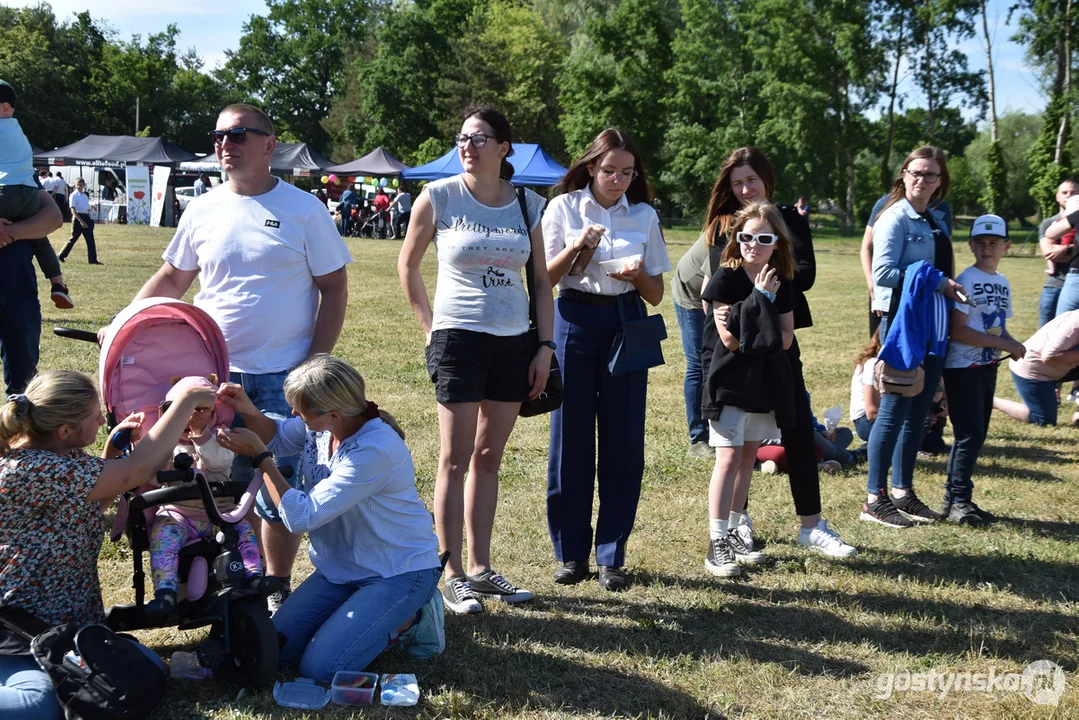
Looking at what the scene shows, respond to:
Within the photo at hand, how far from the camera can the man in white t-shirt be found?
4.03 meters

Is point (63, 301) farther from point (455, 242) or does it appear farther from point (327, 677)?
point (327, 677)

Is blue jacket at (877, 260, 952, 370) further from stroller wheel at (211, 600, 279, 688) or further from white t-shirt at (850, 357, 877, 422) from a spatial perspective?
stroller wheel at (211, 600, 279, 688)

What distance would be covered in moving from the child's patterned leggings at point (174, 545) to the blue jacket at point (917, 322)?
12.2 ft

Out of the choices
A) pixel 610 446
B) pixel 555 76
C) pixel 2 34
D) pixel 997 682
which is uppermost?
pixel 2 34

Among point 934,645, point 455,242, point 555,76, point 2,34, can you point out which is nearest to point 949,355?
point 934,645

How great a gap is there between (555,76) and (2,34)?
37.1 meters

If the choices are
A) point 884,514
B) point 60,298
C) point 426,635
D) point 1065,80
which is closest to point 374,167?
point 1065,80

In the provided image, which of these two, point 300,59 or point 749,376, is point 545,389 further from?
point 300,59

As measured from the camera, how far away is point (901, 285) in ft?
19.2

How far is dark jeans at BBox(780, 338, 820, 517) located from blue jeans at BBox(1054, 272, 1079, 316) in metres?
4.43

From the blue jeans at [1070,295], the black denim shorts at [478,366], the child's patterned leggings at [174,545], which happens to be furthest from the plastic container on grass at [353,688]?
the blue jeans at [1070,295]

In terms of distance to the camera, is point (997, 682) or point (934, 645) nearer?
point (997, 682)

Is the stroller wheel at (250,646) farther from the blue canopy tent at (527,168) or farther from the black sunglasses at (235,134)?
the blue canopy tent at (527,168)

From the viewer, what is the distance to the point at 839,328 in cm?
1438
